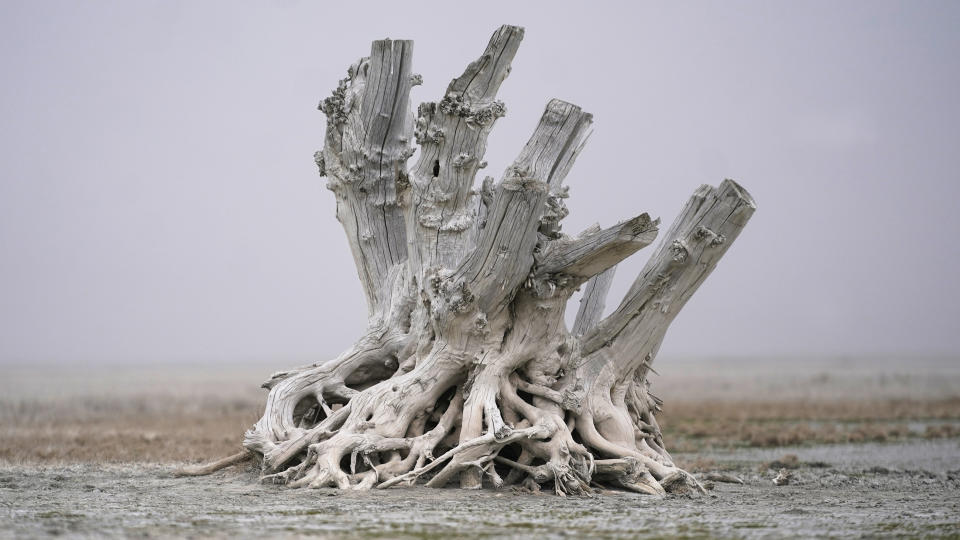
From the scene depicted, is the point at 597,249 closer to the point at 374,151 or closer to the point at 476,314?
the point at 476,314

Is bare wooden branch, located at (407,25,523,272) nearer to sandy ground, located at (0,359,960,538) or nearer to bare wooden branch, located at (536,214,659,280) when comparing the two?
bare wooden branch, located at (536,214,659,280)

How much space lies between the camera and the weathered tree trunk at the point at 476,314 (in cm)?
1130

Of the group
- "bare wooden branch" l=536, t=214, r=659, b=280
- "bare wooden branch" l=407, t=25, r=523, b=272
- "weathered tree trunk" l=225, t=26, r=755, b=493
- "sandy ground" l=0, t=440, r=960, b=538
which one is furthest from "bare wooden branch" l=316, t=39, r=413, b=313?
"sandy ground" l=0, t=440, r=960, b=538

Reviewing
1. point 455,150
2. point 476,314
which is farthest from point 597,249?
point 455,150

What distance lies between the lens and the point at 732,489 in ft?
41.7

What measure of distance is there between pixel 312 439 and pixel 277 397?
4.25 feet

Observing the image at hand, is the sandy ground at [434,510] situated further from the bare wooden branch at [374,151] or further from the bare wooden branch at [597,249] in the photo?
the bare wooden branch at [374,151]

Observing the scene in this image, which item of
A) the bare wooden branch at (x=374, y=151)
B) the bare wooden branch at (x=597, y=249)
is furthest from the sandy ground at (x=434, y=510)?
the bare wooden branch at (x=374, y=151)

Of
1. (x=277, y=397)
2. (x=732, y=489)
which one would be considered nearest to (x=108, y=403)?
(x=277, y=397)

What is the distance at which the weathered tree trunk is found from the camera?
1130cm

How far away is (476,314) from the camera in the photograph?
11695 millimetres

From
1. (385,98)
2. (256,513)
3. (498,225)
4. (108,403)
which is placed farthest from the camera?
(108,403)

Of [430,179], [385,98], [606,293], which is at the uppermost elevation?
[385,98]

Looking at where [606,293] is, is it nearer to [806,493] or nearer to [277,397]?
[806,493]
